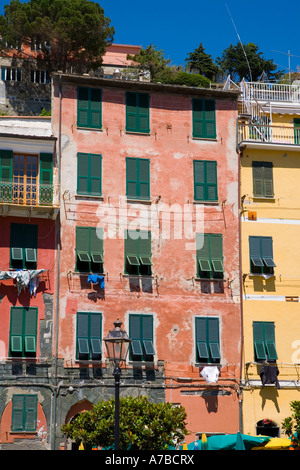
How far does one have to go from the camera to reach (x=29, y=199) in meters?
37.5

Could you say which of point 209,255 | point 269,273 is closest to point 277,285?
point 269,273

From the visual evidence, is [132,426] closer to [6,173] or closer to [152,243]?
[152,243]

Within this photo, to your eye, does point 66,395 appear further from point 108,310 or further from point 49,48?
point 49,48

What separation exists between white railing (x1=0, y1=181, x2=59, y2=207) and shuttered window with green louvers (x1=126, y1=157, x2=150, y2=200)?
10.8 feet

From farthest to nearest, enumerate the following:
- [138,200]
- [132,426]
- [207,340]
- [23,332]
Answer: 1. [138,200]
2. [207,340]
3. [23,332]
4. [132,426]

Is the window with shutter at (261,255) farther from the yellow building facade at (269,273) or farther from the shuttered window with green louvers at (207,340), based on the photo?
the shuttered window with green louvers at (207,340)

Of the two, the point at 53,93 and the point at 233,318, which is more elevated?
the point at 53,93

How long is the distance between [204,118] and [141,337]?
1066 cm

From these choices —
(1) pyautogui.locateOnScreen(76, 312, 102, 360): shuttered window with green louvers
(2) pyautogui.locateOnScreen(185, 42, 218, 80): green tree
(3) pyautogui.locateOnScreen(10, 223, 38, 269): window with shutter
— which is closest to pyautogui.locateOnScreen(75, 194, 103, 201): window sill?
(3) pyautogui.locateOnScreen(10, 223, 38, 269): window with shutter

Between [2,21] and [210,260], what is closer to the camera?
[210,260]

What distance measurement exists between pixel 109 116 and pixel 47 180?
4.31 metres

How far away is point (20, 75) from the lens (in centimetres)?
6712

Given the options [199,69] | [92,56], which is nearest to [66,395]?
[92,56]

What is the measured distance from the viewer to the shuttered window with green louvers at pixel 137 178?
39.4 metres
